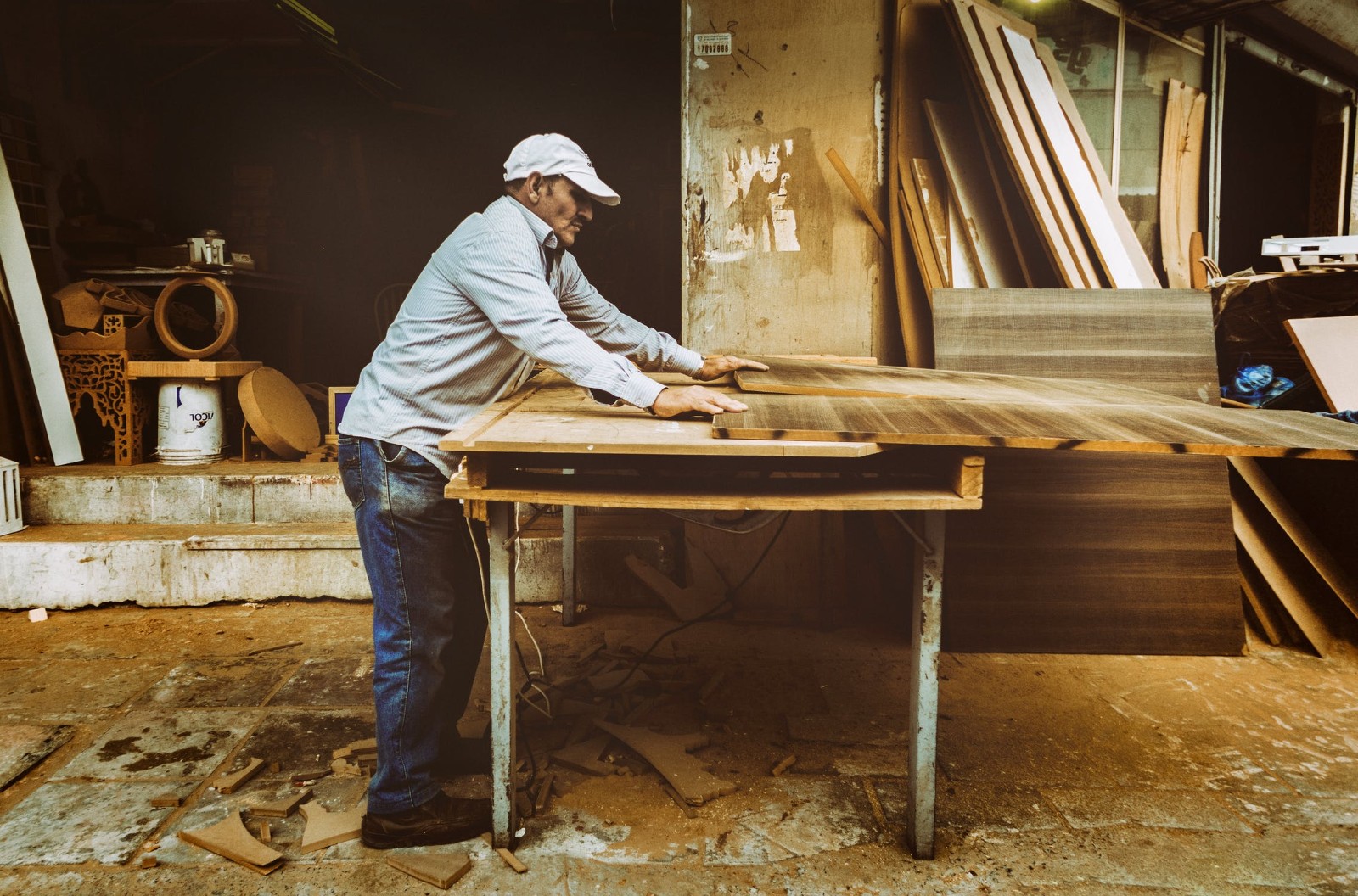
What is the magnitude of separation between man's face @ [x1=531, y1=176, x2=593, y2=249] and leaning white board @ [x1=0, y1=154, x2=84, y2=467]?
389cm

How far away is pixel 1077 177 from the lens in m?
4.01

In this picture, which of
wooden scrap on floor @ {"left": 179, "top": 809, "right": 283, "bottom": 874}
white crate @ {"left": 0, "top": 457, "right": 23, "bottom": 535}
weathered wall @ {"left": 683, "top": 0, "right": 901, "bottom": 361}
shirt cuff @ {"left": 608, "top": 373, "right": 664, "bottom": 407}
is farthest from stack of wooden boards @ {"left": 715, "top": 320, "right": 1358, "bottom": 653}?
white crate @ {"left": 0, "top": 457, "right": 23, "bottom": 535}

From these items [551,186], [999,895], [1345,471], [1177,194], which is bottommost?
[999,895]

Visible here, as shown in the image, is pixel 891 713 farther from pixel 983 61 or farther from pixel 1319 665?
pixel 983 61

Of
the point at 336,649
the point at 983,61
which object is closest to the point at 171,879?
the point at 336,649

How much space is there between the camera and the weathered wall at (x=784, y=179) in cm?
423

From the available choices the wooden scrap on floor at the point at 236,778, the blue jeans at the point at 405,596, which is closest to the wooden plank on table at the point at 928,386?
the blue jeans at the point at 405,596

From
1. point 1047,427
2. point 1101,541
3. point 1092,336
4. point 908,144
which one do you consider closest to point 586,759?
point 1047,427

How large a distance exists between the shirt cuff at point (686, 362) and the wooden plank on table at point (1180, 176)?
3708 millimetres

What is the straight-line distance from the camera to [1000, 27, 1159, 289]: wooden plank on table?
388cm

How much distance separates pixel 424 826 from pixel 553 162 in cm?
181

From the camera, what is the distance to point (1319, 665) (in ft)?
11.4

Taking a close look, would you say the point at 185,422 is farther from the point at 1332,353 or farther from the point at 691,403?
the point at 1332,353

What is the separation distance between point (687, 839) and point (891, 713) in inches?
42.6
